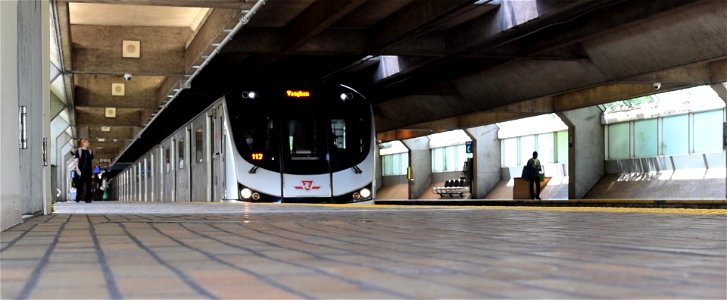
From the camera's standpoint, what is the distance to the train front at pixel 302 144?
1734 centimetres

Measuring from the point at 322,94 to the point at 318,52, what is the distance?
398cm

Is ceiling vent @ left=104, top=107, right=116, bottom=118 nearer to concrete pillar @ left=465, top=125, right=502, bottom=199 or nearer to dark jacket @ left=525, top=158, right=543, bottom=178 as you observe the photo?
concrete pillar @ left=465, top=125, right=502, bottom=199

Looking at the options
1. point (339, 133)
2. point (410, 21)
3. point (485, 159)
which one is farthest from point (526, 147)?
point (339, 133)

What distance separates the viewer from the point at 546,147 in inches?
1524

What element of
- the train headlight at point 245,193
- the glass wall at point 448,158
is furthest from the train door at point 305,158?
the glass wall at point 448,158

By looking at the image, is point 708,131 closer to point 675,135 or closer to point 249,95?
point 675,135

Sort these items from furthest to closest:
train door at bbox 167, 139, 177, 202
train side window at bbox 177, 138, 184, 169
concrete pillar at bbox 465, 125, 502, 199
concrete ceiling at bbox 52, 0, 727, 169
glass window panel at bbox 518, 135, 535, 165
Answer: concrete pillar at bbox 465, 125, 502, 199 < glass window panel at bbox 518, 135, 535, 165 < train door at bbox 167, 139, 177, 202 < train side window at bbox 177, 138, 184, 169 < concrete ceiling at bbox 52, 0, 727, 169

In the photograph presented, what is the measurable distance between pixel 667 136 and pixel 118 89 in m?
19.1

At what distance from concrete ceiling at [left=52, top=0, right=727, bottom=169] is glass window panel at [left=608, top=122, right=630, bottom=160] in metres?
3.98

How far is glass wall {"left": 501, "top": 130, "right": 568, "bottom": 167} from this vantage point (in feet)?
123

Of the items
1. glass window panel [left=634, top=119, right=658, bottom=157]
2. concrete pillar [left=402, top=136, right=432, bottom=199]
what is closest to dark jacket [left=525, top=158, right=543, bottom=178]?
glass window panel [left=634, top=119, right=658, bottom=157]

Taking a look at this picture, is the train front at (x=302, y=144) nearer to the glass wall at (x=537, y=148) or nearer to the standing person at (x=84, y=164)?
the standing person at (x=84, y=164)

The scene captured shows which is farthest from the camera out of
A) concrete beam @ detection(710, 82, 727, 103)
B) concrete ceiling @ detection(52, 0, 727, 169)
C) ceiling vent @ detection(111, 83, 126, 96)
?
ceiling vent @ detection(111, 83, 126, 96)

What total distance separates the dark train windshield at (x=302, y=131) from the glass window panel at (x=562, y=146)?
821 inches
